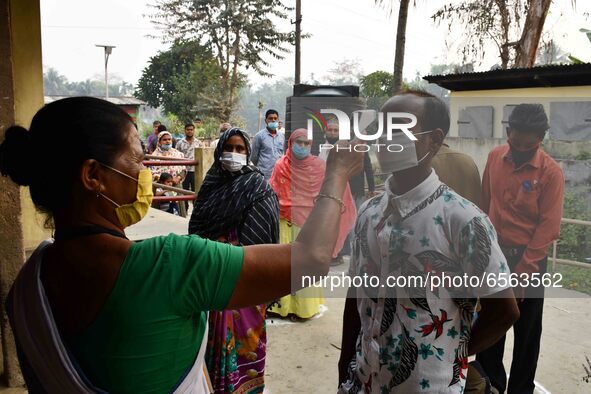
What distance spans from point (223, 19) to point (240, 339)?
26365mm

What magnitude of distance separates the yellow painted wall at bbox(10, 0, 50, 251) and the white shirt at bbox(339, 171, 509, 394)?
3551 millimetres

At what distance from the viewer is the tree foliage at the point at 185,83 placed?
2569cm

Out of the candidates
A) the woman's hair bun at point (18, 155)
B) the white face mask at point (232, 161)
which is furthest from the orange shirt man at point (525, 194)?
the white face mask at point (232, 161)

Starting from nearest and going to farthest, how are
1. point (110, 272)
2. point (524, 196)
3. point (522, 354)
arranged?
point (110, 272) < point (524, 196) < point (522, 354)

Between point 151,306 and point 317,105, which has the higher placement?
point 317,105

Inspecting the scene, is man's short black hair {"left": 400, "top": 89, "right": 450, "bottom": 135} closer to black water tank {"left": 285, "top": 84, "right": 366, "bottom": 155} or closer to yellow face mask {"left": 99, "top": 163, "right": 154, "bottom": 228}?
black water tank {"left": 285, "top": 84, "right": 366, "bottom": 155}

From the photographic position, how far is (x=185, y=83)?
86.7ft

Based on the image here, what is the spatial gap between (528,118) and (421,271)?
41 centimetres

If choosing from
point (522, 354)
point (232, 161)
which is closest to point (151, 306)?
point (232, 161)

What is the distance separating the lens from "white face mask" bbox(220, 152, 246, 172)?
2.79m

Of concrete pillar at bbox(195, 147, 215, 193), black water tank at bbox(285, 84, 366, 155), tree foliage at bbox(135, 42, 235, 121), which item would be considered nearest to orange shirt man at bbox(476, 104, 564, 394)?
black water tank at bbox(285, 84, 366, 155)

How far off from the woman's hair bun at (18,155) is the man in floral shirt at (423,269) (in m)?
0.68

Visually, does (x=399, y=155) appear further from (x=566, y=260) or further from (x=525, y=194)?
(x=525, y=194)

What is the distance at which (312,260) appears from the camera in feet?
3.17
